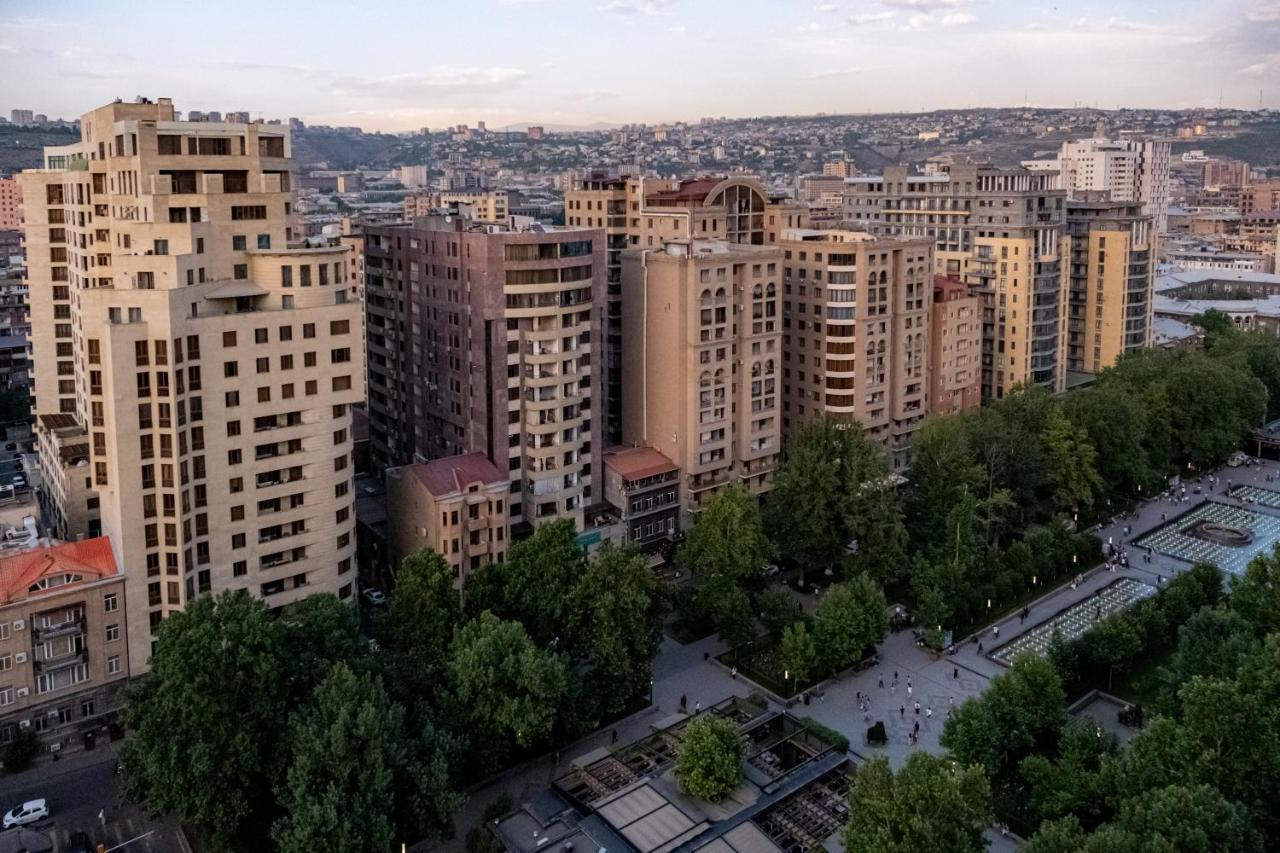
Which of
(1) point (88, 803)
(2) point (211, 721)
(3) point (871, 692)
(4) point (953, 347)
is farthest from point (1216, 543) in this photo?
(1) point (88, 803)

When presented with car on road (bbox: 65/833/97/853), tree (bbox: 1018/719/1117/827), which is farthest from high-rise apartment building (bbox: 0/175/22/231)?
tree (bbox: 1018/719/1117/827)

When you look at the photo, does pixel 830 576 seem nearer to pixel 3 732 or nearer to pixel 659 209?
pixel 659 209

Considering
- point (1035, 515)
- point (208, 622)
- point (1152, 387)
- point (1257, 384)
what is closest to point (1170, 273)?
point (1257, 384)

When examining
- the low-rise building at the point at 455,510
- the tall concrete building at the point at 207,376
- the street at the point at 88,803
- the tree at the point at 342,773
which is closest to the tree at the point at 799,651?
the low-rise building at the point at 455,510

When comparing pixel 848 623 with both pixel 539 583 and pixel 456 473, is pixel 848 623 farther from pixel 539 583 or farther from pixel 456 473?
A: pixel 456 473

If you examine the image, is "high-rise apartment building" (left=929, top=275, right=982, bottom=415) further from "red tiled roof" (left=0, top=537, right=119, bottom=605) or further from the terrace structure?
"red tiled roof" (left=0, top=537, right=119, bottom=605)
